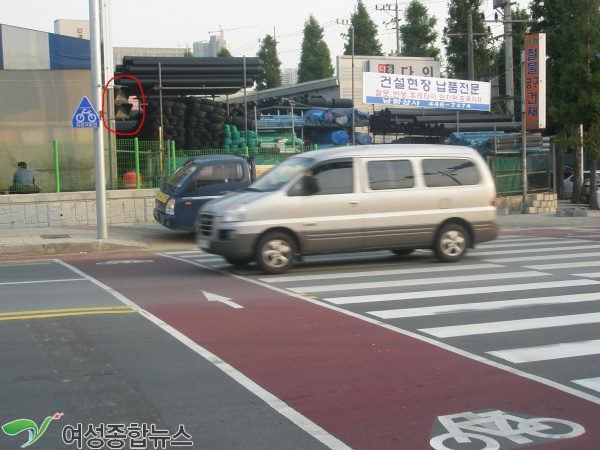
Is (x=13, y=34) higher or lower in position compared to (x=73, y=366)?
higher

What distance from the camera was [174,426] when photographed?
18.7 feet

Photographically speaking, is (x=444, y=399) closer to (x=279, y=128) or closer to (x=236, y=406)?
(x=236, y=406)

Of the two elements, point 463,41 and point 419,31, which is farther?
point 419,31

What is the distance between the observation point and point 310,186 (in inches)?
514

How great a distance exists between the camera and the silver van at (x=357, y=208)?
42.0ft

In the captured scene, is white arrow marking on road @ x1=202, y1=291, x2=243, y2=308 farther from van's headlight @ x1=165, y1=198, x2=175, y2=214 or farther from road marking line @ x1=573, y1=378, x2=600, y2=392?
van's headlight @ x1=165, y1=198, x2=175, y2=214

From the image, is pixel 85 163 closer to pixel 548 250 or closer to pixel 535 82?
pixel 548 250

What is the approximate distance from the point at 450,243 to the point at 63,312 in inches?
279

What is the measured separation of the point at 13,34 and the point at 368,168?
14.5 meters

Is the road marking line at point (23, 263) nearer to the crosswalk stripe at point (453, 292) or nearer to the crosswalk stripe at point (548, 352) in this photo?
the crosswalk stripe at point (453, 292)

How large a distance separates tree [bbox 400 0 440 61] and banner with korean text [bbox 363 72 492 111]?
27.0 m

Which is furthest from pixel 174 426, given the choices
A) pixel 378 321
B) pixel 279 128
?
pixel 279 128

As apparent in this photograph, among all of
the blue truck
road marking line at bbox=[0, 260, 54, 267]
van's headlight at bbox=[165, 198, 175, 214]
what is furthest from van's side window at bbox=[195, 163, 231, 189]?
road marking line at bbox=[0, 260, 54, 267]

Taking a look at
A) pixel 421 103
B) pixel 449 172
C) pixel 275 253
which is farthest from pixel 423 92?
pixel 275 253
